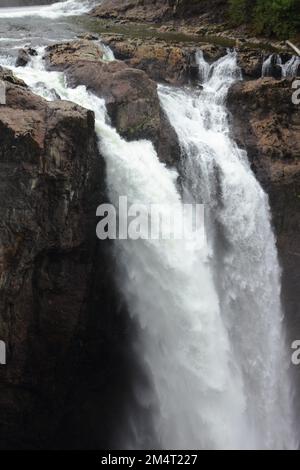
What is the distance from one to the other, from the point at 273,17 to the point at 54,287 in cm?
2190

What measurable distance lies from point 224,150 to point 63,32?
41.4 ft

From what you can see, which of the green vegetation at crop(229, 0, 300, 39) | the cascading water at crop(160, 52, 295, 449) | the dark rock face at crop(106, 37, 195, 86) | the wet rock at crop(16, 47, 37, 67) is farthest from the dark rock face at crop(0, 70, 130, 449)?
the green vegetation at crop(229, 0, 300, 39)

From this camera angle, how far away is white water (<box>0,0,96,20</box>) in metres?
30.5

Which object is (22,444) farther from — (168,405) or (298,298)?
(298,298)

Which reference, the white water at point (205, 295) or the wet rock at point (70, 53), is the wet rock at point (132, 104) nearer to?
the white water at point (205, 295)

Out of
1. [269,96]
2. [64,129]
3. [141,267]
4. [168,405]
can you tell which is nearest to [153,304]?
[141,267]

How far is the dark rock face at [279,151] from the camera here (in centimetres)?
1745

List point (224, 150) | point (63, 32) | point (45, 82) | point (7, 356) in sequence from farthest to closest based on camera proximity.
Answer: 1. point (63, 32)
2. point (224, 150)
3. point (45, 82)
4. point (7, 356)

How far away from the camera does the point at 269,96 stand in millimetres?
18109

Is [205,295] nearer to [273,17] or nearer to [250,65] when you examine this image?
[250,65]

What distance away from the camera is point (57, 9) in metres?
34.3

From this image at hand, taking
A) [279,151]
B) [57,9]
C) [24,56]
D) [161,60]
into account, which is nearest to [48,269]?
[24,56]

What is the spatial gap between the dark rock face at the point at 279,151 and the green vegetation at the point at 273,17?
1068 centimetres
